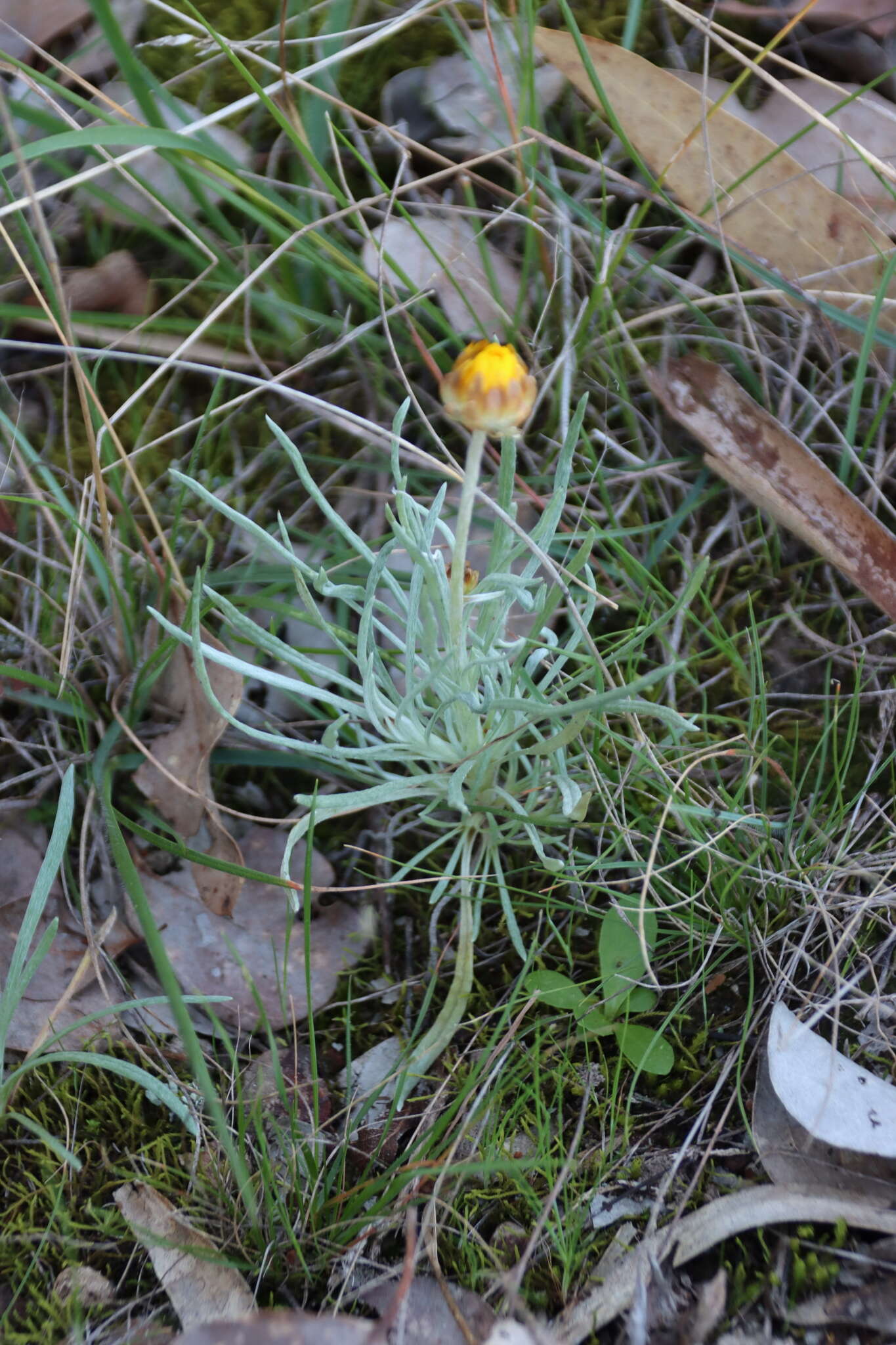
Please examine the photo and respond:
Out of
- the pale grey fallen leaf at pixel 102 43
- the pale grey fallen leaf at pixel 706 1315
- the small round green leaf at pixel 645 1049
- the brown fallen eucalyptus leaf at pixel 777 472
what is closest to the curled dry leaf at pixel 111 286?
the pale grey fallen leaf at pixel 102 43

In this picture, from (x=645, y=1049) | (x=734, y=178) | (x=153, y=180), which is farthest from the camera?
(x=153, y=180)

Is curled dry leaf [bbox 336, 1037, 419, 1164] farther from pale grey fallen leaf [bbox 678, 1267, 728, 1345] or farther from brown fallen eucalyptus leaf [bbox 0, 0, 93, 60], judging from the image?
brown fallen eucalyptus leaf [bbox 0, 0, 93, 60]

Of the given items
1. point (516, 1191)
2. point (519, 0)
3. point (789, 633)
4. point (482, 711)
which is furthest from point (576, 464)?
point (516, 1191)

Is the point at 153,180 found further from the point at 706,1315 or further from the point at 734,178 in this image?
the point at 706,1315

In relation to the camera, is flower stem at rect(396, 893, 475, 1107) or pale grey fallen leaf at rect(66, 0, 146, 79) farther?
pale grey fallen leaf at rect(66, 0, 146, 79)

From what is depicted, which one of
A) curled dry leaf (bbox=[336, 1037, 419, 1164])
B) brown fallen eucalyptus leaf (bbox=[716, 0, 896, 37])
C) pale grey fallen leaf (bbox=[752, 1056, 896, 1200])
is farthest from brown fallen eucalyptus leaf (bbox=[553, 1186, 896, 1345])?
brown fallen eucalyptus leaf (bbox=[716, 0, 896, 37])

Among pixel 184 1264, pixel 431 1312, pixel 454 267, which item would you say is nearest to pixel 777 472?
pixel 454 267
